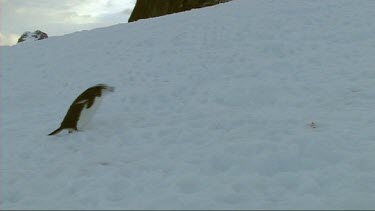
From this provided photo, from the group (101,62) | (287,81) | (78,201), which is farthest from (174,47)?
(78,201)

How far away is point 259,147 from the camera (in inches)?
269

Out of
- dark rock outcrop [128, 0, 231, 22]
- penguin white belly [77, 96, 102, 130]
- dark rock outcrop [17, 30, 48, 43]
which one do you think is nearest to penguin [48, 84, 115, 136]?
penguin white belly [77, 96, 102, 130]

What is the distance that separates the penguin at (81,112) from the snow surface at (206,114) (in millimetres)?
181

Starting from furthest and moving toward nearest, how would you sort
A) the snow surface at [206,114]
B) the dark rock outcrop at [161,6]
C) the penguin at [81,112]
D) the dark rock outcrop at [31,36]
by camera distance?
the dark rock outcrop at [31,36], the dark rock outcrop at [161,6], the penguin at [81,112], the snow surface at [206,114]

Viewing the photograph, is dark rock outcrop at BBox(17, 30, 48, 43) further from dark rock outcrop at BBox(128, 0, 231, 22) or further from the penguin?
the penguin

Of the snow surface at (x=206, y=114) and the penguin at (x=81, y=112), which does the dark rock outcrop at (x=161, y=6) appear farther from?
the penguin at (x=81, y=112)

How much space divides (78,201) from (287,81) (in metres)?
6.61

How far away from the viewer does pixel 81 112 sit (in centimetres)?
815

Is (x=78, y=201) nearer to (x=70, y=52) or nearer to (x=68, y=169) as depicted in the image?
(x=68, y=169)

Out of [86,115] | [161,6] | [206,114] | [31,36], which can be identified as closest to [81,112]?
[86,115]

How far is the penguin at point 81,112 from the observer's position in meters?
8.17

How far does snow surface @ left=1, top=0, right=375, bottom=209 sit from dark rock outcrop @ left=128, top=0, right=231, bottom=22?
10858 mm

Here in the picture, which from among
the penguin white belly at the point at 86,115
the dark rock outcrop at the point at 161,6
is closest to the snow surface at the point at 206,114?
the penguin white belly at the point at 86,115

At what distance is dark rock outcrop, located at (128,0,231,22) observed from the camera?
2888 centimetres
